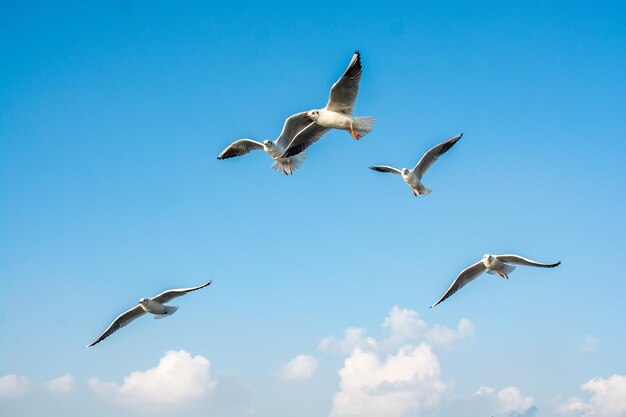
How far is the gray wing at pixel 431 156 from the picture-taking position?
25750mm

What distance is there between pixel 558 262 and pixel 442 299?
14.3ft

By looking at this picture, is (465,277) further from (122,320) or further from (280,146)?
(122,320)

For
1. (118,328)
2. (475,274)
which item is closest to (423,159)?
(475,274)

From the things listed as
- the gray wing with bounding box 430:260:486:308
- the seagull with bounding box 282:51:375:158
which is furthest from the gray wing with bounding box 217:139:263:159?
the gray wing with bounding box 430:260:486:308

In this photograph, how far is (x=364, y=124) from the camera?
827 inches

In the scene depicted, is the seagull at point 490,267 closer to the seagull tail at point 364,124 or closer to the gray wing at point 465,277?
the gray wing at point 465,277

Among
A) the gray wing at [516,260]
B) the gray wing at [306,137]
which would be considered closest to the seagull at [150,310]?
the gray wing at [306,137]

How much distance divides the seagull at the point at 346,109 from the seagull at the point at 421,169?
17.0 ft

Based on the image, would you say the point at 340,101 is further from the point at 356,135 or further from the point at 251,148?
the point at 251,148

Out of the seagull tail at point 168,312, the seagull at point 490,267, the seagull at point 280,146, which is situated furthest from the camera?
the seagull at point 280,146

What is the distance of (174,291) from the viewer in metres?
23.4

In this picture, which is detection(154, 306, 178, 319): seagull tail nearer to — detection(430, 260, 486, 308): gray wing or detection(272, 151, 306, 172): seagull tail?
detection(272, 151, 306, 172): seagull tail

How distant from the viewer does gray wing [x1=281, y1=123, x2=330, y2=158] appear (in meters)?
23.2

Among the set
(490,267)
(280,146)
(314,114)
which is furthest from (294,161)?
(490,267)
